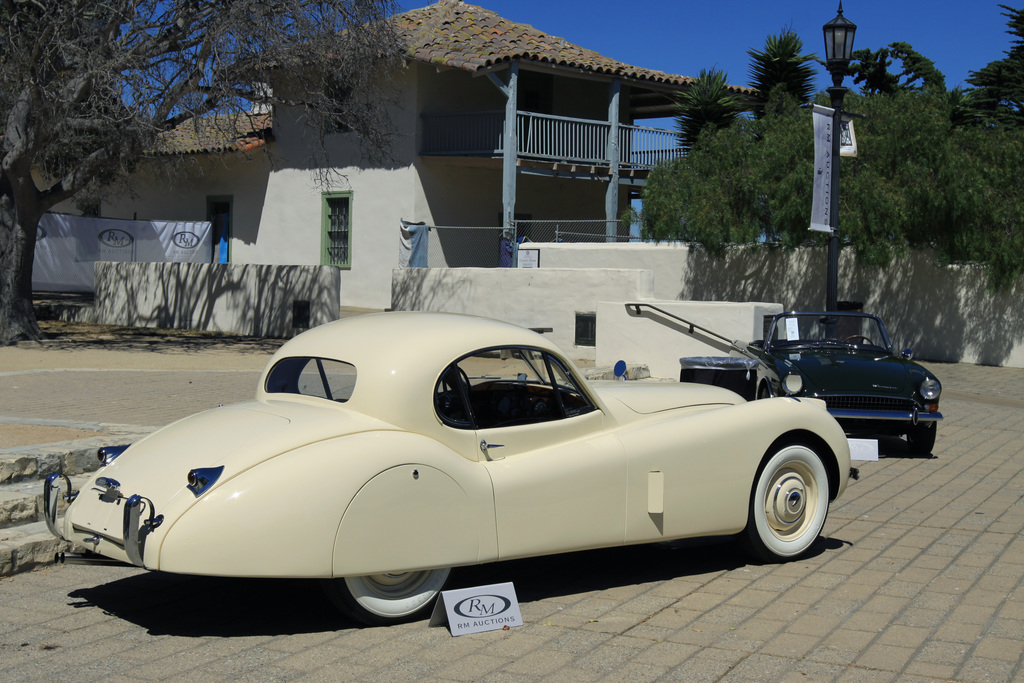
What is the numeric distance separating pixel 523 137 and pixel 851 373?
53.6 ft

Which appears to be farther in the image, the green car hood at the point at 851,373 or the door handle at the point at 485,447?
the green car hood at the point at 851,373

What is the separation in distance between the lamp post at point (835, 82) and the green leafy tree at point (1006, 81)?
21383mm

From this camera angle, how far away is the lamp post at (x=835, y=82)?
524 inches

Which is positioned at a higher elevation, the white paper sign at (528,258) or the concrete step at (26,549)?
the white paper sign at (528,258)

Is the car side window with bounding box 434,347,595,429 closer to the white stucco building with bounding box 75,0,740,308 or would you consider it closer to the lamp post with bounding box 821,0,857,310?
the lamp post with bounding box 821,0,857,310

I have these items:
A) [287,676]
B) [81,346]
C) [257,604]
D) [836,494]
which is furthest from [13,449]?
[81,346]

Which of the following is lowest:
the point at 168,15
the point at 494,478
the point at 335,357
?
the point at 494,478

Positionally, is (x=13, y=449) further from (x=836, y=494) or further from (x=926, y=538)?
(x=926, y=538)

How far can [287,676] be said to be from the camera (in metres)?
4.00

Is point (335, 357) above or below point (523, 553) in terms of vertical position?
above

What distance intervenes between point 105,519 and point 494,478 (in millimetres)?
1734

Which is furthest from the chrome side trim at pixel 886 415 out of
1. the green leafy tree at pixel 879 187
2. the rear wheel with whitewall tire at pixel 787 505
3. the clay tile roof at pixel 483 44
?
the clay tile roof at pixel 483 44

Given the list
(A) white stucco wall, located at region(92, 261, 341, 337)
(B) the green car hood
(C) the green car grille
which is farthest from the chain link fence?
(C) the green car grille

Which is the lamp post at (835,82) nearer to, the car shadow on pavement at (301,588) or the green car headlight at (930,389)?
the green car headlight at (930,389)
